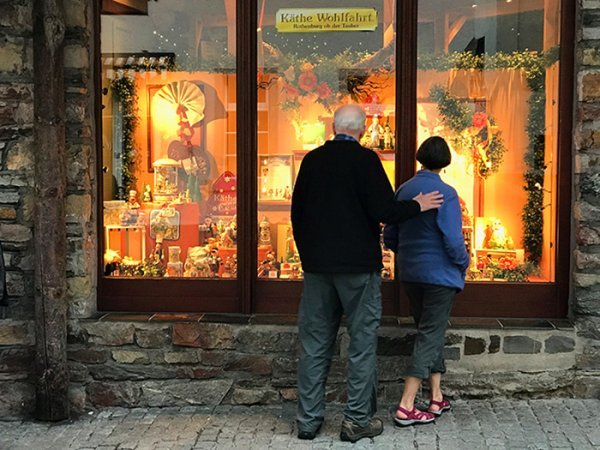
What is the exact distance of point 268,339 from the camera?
5.34 m

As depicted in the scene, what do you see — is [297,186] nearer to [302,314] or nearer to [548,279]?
[302,314]

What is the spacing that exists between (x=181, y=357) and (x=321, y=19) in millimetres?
2620

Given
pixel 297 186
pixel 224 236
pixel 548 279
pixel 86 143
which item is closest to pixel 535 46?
pixel 548 279

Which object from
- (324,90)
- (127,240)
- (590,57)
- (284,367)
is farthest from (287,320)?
(590,57)

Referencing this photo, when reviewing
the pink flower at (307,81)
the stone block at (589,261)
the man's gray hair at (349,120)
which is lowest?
the stone block at (589,261)

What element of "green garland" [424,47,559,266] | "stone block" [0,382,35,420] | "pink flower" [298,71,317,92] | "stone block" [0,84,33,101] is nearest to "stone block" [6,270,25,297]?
"stone block" [0,382,35,420]

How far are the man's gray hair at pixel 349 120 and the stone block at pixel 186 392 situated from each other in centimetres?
193

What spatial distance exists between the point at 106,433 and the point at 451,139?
3.16 meters

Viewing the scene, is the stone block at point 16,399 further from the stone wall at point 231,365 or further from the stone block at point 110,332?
the stone block at point 110,332

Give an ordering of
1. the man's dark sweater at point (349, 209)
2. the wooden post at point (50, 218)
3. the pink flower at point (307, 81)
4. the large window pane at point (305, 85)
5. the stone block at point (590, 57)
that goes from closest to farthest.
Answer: the man's dark sweater at point (349, 209) < the wooden post at point (50, 218) < the stone block at point (590, 57) < the large window pane at point (305, 85) < the pink flower at point (307, 81)

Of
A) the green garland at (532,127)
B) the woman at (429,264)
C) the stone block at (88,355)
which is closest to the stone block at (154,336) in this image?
the stone block at (88,355)

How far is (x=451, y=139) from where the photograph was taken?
5852 millimetres

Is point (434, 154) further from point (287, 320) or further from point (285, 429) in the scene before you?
point (285, 429)

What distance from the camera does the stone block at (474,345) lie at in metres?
5.28
